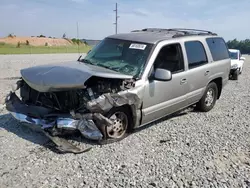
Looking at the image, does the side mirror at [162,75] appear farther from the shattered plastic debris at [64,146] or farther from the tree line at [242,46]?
the tree line at [242,46]

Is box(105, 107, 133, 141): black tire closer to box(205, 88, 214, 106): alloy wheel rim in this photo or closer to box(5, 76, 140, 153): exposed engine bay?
box(5, 76, 140, 153): exposed engine bay

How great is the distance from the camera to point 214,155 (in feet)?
13.5

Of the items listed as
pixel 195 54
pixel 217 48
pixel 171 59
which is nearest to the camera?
pixel 171 59

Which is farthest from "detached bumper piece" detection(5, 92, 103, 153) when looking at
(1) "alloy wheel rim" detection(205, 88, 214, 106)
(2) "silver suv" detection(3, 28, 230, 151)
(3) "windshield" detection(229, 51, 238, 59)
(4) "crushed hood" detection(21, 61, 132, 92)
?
(3) "windshield" detection(229, 51, 238, 59)

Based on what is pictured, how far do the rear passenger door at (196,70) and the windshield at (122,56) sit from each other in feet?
4.02

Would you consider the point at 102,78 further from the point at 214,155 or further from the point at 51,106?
the point at 214,155

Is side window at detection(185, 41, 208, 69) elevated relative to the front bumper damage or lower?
elevated

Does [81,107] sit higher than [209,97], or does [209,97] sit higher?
[81,107]

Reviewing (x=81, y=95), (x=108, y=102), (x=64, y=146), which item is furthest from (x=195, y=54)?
(x=64, y=146)

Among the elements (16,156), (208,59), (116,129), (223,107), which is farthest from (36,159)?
(223,107)

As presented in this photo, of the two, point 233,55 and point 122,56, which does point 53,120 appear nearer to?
point 122,56

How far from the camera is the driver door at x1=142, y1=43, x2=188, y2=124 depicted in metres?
4.68

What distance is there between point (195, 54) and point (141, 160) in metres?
3.11

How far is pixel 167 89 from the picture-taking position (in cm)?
498
